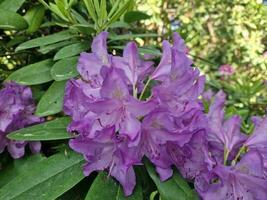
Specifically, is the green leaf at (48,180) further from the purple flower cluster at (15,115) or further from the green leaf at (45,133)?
the purple flower cluster at (15,115)

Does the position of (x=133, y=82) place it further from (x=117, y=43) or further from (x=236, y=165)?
(x=117, y=43)

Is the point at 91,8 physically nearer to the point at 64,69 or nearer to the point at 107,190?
the point at 64,69

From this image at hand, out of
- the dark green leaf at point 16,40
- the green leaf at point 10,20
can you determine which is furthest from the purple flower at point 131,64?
the dark green leaf at point 16,40

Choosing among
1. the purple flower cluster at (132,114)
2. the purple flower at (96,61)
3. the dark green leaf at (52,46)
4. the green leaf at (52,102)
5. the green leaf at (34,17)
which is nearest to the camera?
the purple flower cluster at (132,114)

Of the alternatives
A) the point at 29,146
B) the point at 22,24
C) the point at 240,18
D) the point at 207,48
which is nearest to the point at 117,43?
the point at 22,24

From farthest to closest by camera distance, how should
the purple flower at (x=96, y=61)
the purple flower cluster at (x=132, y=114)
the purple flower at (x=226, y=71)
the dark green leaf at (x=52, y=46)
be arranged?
the purple flower at (x=226, y=71), the dark green leaf at (x=52, y=46), the purple flower at (x=96, y=61), the purple flower cluster at (x=132, y=114)

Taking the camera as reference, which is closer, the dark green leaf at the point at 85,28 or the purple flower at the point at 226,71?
the dark green leaf at the point at 85,28

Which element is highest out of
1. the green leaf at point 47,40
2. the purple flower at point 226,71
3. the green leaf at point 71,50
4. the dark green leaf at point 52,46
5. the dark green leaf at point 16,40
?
the green leaf at point 47,40

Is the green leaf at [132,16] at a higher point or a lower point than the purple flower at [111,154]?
higher
